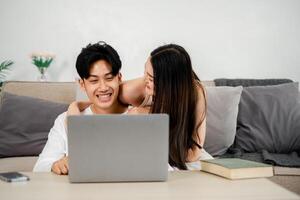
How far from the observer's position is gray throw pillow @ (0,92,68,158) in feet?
7.96

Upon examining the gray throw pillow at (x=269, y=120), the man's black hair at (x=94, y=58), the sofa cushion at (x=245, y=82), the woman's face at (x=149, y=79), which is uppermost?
the man's black hair at (x=94, y=58)

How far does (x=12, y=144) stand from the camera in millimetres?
2418

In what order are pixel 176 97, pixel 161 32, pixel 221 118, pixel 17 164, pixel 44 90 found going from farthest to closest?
pixel 161 32 → pixel 44 90 → pixel 221 118 → pixel 17 164 → pixel 176 97

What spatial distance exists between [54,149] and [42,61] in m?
1.58

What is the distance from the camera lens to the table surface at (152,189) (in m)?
0.98

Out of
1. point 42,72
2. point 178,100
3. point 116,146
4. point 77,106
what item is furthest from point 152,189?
point 42,72

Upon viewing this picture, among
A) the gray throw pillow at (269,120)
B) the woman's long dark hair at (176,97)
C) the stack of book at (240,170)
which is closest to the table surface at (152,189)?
the stack of book at (240,170)

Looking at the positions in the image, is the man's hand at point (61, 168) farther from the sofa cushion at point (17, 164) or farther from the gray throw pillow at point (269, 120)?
the gray throw pillow at point (269, 120)

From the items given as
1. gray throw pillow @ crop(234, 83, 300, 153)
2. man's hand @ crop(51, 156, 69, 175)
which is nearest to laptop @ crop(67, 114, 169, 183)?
man's hand @ crop(51, 156, 69, 175)

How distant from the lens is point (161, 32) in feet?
A: 11.1

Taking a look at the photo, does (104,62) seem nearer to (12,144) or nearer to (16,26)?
(12,144)

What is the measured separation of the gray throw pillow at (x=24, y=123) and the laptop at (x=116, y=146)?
1.42m

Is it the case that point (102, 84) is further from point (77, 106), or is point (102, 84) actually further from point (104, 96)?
point (77, 106)

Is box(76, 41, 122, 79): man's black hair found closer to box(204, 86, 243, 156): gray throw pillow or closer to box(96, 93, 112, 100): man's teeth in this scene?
box(96, 93, 112, 100): man's teeth
